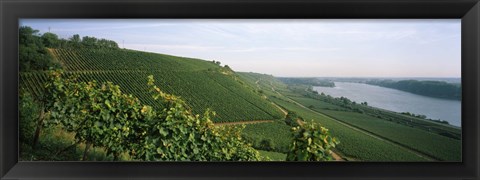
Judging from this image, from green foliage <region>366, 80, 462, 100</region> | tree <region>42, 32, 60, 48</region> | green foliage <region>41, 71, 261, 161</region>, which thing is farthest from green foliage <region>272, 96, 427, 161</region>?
tree <region>42, 32, 60, 48</region>

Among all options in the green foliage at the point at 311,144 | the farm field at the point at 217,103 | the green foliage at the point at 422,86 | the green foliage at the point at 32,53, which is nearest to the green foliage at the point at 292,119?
the farm field at the point at 217,103

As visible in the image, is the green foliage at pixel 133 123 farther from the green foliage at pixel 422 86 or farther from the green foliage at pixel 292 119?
the green foliage at pixel 422 86

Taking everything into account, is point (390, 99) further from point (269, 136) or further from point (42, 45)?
point (42, 45)

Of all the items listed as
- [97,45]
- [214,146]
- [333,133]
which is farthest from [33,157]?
[333,133]

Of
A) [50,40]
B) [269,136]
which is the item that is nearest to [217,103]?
[269,136]

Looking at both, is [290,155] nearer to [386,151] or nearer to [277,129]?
[277,129]
